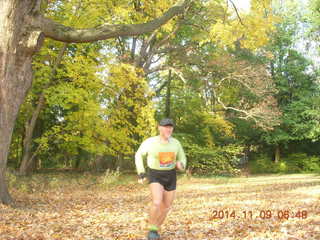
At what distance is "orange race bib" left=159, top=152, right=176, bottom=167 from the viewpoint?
5598 millimetres

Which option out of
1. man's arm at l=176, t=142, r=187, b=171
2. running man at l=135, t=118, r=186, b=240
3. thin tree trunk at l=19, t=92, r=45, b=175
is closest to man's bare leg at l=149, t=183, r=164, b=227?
running man at l=135, t=118, r=186, b=240

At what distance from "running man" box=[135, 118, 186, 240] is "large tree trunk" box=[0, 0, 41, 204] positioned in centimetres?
460

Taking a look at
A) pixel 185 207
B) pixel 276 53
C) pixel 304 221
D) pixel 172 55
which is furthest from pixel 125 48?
pixel 304 221

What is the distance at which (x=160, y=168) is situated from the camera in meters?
5.62

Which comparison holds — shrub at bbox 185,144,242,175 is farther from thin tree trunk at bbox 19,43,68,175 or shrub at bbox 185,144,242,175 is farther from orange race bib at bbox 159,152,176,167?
orange race bib at bbox 159,152,176,167

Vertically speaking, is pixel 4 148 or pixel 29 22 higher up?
pixel 29 22

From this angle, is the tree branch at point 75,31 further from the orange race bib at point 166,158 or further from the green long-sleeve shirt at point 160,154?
the orange race bib at point 166,158

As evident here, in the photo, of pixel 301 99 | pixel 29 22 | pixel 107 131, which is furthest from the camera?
pixel 301 99

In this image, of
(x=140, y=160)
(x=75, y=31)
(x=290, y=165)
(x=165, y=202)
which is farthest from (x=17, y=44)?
(x=290, y=165)

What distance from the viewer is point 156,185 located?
18.4 ft

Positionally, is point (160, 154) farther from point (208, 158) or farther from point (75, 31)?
point (208, 158)

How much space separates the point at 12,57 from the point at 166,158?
5.11 m

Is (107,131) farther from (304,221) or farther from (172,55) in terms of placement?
(304,221)

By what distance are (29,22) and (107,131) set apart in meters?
8.30
